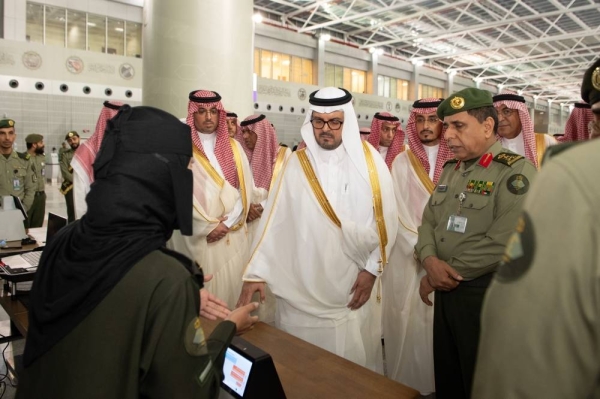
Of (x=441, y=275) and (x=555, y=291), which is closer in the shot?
(x=555, y=291)

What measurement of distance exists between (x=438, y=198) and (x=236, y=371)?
Result: 152cm

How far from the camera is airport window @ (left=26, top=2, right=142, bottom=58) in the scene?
1254cm

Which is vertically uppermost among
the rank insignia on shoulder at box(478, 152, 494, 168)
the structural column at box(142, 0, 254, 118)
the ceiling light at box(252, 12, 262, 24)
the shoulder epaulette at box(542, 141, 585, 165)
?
the ceiling light at box(252, 12, 262, 24)

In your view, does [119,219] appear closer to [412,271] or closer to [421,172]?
[412,271]

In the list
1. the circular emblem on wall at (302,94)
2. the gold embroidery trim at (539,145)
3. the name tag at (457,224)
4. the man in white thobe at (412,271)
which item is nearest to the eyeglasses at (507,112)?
the gold embroidery trim at (539,145)

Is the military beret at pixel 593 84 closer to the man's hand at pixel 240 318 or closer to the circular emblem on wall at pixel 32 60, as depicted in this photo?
the man's hand at pixel 240 318

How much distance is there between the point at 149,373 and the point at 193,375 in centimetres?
11

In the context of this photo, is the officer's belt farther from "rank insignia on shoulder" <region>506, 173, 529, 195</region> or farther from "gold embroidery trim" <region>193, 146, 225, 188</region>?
"gold embroidery trim" <region>193, 146, 225, 188</region>

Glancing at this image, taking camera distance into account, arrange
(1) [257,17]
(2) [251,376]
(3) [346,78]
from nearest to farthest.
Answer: (2) [251,376] → (1) [257,17] → (3) [346,78]

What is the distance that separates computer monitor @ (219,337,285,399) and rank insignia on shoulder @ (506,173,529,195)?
4.57 feet

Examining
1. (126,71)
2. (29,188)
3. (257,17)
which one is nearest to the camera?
(29,188)

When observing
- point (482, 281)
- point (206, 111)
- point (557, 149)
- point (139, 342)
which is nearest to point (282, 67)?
point (206, 111)

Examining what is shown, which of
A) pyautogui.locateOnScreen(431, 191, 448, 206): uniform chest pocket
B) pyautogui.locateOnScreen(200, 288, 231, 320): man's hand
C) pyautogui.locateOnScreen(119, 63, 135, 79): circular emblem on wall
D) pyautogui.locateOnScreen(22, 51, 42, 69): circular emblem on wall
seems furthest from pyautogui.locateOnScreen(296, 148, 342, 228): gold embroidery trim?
pyautogui.locateOnScreen(119, 63, 135, 79): circular emblem on wall

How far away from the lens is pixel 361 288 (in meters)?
2.74
